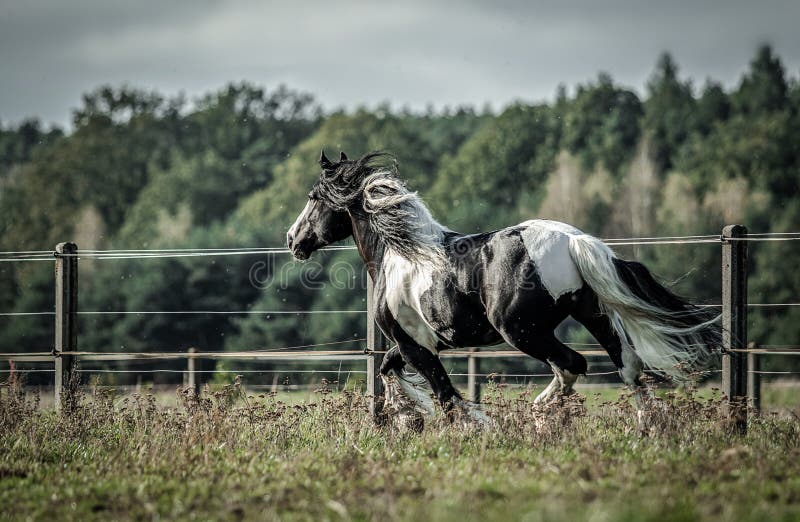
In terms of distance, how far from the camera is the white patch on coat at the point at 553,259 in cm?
686

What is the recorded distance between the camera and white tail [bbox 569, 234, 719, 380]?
6879 millimetres

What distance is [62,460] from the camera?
21.5 feet

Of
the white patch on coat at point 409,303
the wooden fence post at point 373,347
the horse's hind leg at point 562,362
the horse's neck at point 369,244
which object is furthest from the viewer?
the wooden fence post at point 373,347

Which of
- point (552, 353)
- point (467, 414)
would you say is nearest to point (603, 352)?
point (552, 353)

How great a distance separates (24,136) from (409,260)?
219 feet

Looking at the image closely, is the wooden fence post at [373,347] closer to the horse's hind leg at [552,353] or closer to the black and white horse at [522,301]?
the black and white horse at [522,301]

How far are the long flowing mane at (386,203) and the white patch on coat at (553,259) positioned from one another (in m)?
0.79

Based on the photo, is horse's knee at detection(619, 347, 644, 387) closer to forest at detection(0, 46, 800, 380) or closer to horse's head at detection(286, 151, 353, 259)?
horse's head at detection(286, 151, 353, 259)

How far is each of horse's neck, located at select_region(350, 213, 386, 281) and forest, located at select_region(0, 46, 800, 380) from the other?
16994mm

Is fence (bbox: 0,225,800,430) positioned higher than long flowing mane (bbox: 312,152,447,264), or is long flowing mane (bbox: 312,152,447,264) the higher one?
long flowing mane (bbox: 312,152,447,264)

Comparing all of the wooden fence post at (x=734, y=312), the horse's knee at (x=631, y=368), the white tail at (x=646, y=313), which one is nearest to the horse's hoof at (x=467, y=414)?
the horse's knee at (x=631, y=368)

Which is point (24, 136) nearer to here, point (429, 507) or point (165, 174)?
point (165, 174)

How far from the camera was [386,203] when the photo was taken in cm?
777

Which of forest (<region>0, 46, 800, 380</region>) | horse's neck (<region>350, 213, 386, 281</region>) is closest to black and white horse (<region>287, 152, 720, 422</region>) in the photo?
horse's neck (<region>350, 213, 386, 281</region>)
